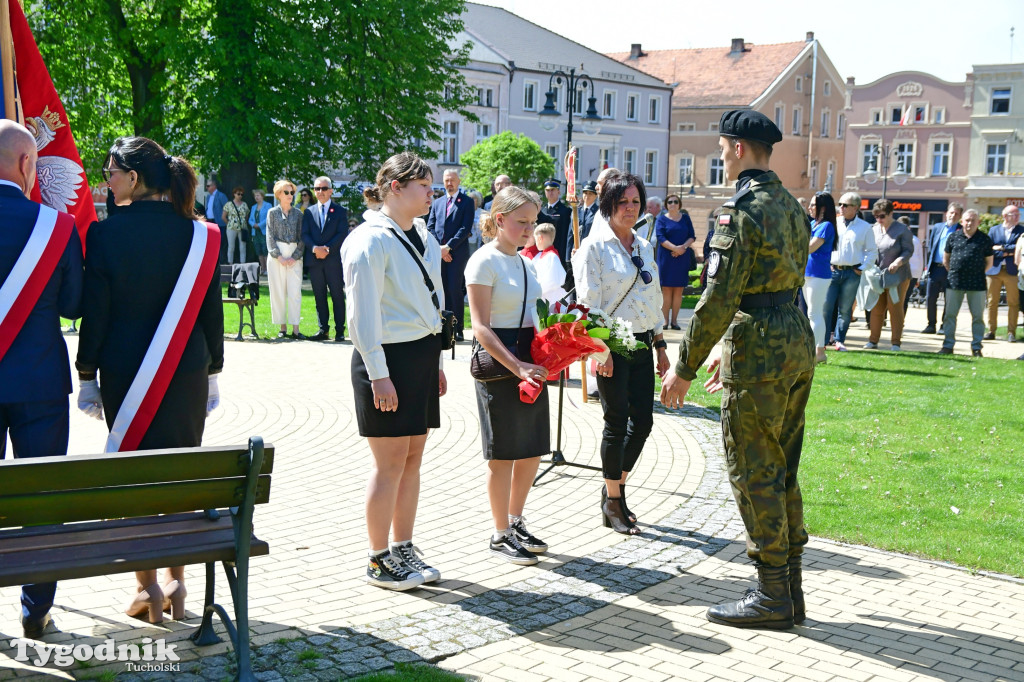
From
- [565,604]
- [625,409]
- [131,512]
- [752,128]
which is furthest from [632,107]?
[131,512]

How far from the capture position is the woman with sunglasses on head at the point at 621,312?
21.1 feet

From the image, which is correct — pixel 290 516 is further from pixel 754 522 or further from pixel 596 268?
pixel 754 522

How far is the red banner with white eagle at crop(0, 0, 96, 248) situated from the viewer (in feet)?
19.1

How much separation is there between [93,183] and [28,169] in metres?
30.7

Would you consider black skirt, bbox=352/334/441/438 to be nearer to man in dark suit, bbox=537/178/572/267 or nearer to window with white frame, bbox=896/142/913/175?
man in dark suit, bbox=537/178/572/267

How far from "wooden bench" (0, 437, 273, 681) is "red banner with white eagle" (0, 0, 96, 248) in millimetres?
2307

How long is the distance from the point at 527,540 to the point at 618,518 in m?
0.80

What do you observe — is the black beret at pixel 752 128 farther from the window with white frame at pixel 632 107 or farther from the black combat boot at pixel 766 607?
the window with white frame at pixel 632 107

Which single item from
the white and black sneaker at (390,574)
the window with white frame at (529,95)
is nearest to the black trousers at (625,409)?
the white and black sneaker at (390,574)

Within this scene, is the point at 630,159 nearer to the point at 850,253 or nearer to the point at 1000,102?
the point at 1000,102

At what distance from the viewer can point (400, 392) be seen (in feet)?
17.2

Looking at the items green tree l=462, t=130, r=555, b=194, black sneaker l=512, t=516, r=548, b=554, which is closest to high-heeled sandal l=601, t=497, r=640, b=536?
black sneaker l=512, t=516, r=548, b=554

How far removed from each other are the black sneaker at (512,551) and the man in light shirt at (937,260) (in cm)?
1317

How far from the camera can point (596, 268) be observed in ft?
21.4
